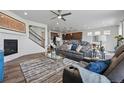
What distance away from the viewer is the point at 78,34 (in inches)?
191

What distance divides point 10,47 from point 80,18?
117 inches

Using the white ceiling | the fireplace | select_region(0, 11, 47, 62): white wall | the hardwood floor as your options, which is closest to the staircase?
select_region(0, 11, 47, 62): white wall

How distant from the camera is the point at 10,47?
4555 mm

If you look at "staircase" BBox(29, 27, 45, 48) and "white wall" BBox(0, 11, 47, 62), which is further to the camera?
"staircase" BBox(29, 27, 45, 48)

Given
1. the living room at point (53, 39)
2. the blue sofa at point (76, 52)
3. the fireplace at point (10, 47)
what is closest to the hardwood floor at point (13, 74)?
the living room at point (53, 39)

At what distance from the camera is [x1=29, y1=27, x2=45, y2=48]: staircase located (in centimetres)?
604

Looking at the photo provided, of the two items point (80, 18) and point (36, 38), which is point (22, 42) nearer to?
point (36, 38)

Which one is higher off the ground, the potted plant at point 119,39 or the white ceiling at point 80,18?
the white ceiling at point 80,18

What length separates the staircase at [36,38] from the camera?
6.04 meters

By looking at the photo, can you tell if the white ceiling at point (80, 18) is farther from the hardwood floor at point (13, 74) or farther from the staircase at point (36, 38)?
the hardwood floor at point (13, 74)

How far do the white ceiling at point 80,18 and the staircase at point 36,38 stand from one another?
1.00 meters

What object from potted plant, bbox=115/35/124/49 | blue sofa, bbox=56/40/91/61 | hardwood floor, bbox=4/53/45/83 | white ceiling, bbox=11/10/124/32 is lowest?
hardwood floor, bbox=4/53/45/83

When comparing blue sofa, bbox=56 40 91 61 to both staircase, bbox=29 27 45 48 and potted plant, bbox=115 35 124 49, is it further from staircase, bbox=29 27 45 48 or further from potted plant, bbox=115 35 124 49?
staircase, bbox=29 27 45 48
